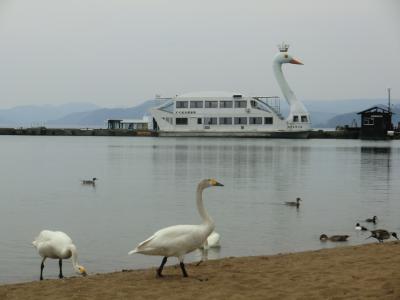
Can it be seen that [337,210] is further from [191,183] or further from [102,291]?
[102,291]

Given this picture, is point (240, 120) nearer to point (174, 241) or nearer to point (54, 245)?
point (54, 245)

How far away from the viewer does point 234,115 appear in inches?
3762

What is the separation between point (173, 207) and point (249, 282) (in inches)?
529

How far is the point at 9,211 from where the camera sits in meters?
20.8

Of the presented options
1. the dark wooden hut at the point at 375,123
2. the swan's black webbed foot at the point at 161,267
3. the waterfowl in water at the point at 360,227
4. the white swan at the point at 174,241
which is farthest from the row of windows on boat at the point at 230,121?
the white swan at the point at 174,241

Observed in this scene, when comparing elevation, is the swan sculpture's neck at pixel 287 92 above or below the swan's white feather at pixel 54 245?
above

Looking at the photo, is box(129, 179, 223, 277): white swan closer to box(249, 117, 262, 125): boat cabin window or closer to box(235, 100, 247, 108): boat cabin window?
box(249, 117, 262, 125): boat cabin window

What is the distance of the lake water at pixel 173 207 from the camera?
1375cm

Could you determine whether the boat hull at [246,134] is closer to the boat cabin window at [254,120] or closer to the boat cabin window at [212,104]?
the boat cabin window at [254,120]

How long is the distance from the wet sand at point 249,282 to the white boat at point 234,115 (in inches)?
3279

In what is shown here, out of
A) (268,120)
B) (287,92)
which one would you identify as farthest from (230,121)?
(287,92)

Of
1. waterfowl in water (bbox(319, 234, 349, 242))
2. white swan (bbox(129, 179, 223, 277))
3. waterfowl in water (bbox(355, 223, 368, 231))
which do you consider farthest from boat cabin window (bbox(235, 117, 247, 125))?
white swan (bbox(129, 179, 223, 277))

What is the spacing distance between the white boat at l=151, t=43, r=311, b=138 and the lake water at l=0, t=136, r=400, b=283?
49651 mm

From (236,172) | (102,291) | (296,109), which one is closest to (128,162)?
(236,172)
